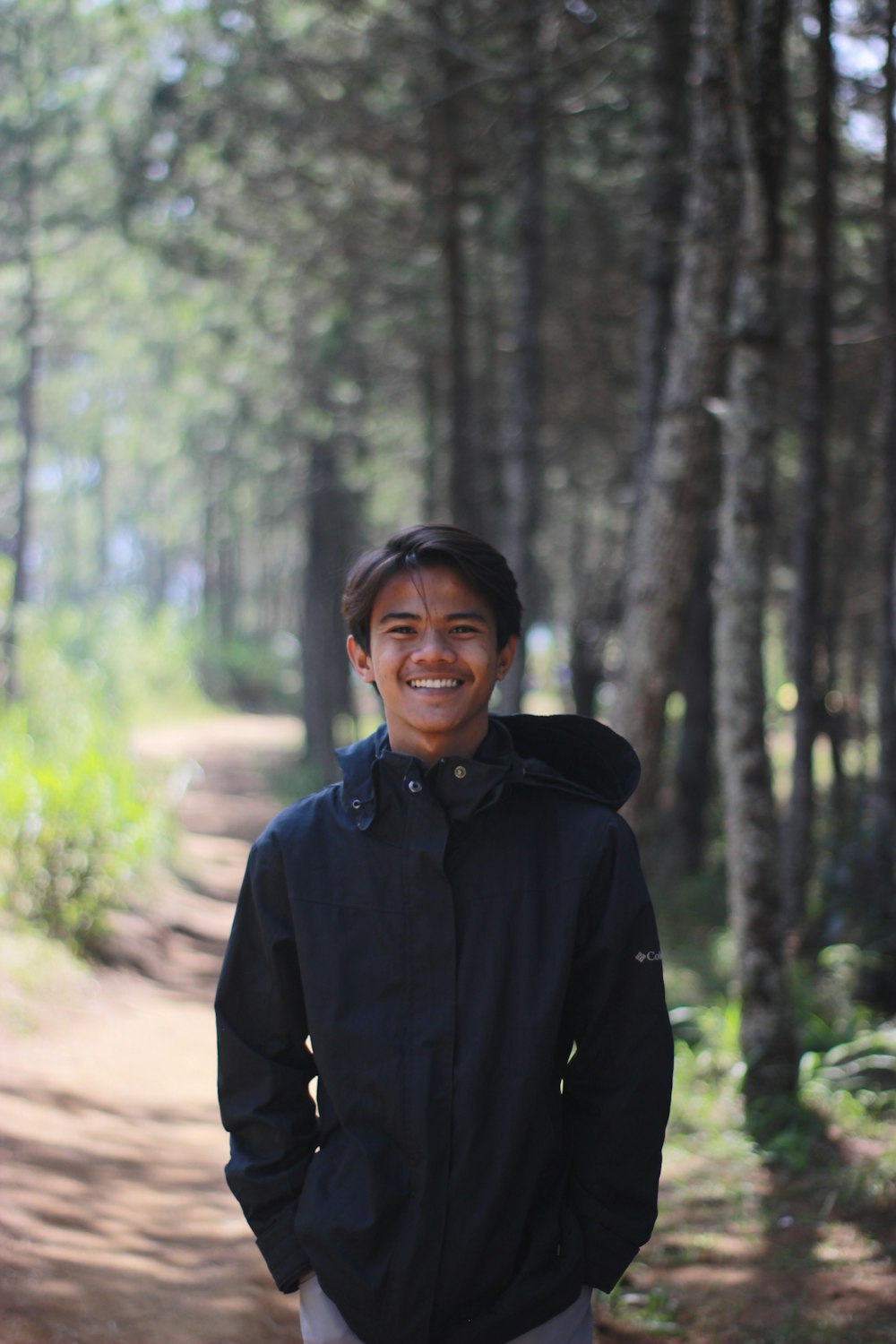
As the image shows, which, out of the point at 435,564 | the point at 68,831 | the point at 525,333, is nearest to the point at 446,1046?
the point at 435,564

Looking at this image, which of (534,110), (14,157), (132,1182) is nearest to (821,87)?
(534,110)

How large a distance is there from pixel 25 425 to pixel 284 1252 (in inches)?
687

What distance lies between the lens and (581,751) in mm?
2615

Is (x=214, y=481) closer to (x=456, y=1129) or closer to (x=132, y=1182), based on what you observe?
(x=132, y=1182)

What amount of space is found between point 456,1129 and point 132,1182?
13.2 ft

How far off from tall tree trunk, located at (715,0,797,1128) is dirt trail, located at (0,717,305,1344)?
2.75m

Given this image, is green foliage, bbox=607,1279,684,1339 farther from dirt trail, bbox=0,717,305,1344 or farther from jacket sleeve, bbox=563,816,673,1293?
jacket sleeve, bbox=563,816,673,1293

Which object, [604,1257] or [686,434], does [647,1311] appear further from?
[686,434]

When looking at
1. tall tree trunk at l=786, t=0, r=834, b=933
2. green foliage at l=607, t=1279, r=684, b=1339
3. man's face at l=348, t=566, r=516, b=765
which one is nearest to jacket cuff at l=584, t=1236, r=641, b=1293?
man's face at l=348, t=566, r=516, b=765

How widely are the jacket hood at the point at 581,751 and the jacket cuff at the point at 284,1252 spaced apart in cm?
96

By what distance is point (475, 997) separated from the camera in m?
2.23

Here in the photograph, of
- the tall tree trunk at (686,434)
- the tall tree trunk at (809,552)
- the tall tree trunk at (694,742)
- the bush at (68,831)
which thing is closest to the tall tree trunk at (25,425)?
the bush at (68,831)

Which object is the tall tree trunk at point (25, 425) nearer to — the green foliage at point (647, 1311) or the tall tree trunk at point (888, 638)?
the tall tree trunk at point (888, 638)

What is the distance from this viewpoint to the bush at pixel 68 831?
9.10 m
